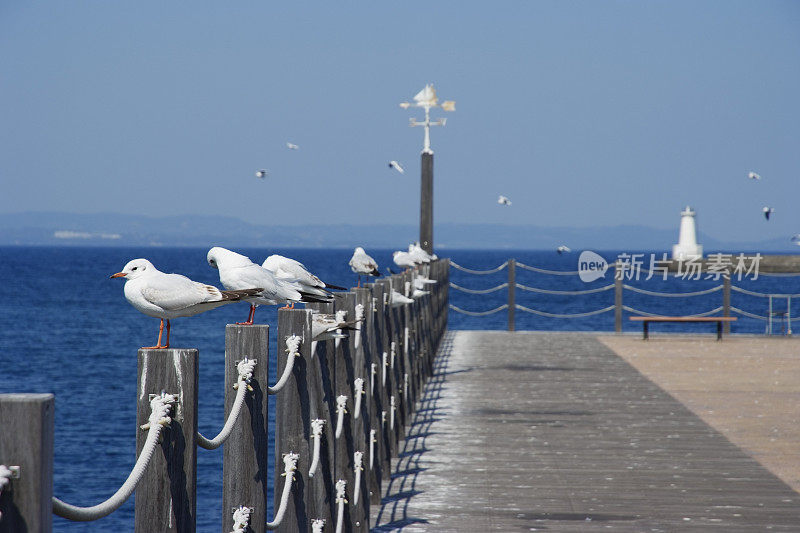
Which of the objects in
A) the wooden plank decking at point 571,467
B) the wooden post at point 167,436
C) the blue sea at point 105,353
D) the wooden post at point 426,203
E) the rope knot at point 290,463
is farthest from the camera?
the wooden post at point 426,203

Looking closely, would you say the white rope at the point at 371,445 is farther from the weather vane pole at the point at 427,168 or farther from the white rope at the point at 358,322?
the weather vane pole at the point at 427,168

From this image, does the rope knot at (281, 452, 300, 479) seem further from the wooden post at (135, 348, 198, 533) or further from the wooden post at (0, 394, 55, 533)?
the wooden post at (0, 394, 55, 533)

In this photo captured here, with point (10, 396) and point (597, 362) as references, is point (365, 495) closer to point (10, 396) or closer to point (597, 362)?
point (10, 396)

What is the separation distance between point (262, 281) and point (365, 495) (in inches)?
63.4

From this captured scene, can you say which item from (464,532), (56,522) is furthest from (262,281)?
(56,522)

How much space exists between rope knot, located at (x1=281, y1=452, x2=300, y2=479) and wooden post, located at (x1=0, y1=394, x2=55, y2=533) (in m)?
2.33

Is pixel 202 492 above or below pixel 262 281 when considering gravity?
below

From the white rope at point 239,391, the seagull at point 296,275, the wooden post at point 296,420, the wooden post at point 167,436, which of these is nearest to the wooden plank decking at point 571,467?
the seagull at point 296,275

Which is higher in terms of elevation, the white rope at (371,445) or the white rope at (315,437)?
the white rope at (315,437)

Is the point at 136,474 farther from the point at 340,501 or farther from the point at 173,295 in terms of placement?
the point at 340,501

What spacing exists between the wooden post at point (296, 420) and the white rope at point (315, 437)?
0.03m

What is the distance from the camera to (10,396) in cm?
165

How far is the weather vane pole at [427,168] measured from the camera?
62.8ft

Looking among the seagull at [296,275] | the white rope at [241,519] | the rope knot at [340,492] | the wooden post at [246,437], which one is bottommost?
the rope knot at [340,492]
